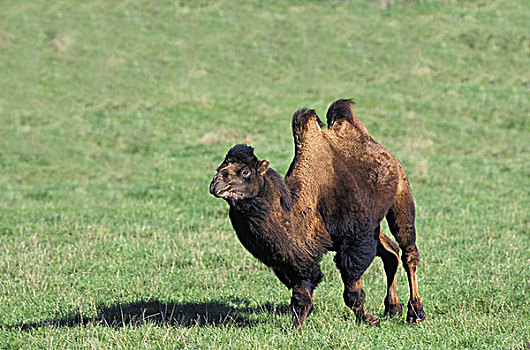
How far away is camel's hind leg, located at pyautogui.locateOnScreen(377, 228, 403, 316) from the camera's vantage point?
7.70 meters

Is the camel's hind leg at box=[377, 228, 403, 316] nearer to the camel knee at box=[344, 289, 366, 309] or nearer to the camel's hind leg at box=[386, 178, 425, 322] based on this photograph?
the camel's hind leg at box=[386, 178, 425, 322]

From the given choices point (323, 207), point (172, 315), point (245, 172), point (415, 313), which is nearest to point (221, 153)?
point (172, 315)

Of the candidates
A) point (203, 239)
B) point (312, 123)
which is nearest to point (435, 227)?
point (203, 239)

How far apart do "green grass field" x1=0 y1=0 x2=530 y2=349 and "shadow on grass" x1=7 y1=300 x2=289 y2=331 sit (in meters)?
0.04

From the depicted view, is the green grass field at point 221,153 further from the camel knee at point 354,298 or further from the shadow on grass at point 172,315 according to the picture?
the camel knee at point 354,298

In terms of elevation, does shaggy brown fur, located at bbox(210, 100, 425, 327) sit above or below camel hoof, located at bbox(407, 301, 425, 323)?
above

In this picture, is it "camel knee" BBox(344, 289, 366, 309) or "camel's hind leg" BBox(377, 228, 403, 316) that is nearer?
"camel knee" BBox(344, 289, 366, 309)

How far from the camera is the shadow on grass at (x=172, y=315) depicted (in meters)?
7.24

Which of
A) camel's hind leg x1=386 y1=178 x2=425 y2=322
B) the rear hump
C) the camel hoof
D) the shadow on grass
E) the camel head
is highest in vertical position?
the rear hump

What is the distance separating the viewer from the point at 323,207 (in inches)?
269

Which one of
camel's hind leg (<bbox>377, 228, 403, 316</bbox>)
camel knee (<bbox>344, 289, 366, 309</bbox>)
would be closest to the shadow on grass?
camel knee (<bbox>344, 289, 366, 309</bbox>)

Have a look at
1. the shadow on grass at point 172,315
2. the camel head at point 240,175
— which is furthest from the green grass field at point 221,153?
the camel head at point 240,175

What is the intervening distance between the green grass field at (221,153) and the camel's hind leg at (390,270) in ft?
0.80

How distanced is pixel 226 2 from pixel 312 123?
2782cm
